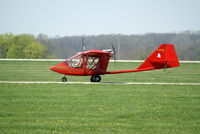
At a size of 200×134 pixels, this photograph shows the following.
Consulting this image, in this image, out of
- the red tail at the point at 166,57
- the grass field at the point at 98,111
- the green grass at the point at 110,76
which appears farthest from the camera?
the green grass at the point at 110,76

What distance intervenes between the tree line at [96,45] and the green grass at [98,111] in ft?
178

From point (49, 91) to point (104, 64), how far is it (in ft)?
22.5

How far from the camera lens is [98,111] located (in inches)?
575

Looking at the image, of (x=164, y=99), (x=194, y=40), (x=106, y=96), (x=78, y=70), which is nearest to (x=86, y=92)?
(x=106, y=96)

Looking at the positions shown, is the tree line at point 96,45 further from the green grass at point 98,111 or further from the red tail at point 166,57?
the green grass at point 98,111

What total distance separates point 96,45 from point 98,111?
3733 inches

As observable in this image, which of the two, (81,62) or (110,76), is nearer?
(81,62)

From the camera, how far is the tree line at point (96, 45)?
8844cm

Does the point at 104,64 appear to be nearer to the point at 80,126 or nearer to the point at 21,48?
the point at 80,126

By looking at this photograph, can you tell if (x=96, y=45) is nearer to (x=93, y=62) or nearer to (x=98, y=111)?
(x=93, y=62)

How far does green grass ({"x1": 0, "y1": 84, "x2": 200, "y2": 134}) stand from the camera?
11852 millimetres

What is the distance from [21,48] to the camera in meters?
90.2

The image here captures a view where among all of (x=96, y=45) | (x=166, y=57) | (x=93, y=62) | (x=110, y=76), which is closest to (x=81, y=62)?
(x=93, y=62)

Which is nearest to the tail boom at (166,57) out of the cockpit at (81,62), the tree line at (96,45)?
the cockpit at (81,62)
